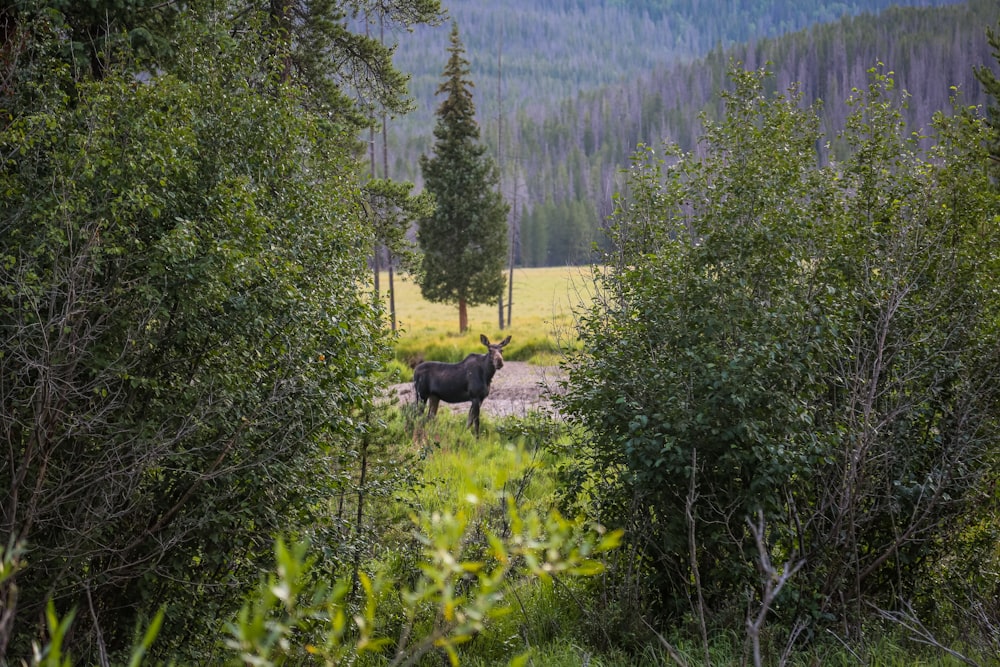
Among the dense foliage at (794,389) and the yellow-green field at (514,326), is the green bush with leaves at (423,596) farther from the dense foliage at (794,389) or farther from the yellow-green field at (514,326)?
the yellow-green field at (514,326)

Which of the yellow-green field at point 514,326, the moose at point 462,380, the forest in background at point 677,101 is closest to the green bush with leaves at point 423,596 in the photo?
the yellow-green field at point 514,326

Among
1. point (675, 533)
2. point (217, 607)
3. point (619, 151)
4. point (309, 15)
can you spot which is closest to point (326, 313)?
point (217, 607)

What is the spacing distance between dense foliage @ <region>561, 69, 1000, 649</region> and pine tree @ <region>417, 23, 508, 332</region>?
25.6m

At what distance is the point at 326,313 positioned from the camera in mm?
6004

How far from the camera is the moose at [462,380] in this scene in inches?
621

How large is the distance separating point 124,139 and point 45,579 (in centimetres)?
290

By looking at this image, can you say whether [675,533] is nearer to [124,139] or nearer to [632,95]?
[124,139]

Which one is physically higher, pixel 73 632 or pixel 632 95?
pixel 632 95

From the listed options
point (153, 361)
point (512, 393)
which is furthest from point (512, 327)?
point (153, 361)

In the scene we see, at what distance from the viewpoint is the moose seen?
51.8ft

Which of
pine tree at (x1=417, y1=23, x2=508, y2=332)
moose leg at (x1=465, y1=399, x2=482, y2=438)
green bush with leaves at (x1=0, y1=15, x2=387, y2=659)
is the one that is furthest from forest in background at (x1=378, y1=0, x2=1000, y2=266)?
green bush with leaves at (x1=0, y1=15, x2=387, y2=659)

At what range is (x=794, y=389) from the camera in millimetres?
5992

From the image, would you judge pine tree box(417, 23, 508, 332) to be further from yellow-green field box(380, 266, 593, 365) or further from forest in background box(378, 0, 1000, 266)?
forest in background box(378, 0, 1000, 266)

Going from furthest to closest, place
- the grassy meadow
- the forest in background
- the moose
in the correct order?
the forest in background < the moose < the grassy meadow
